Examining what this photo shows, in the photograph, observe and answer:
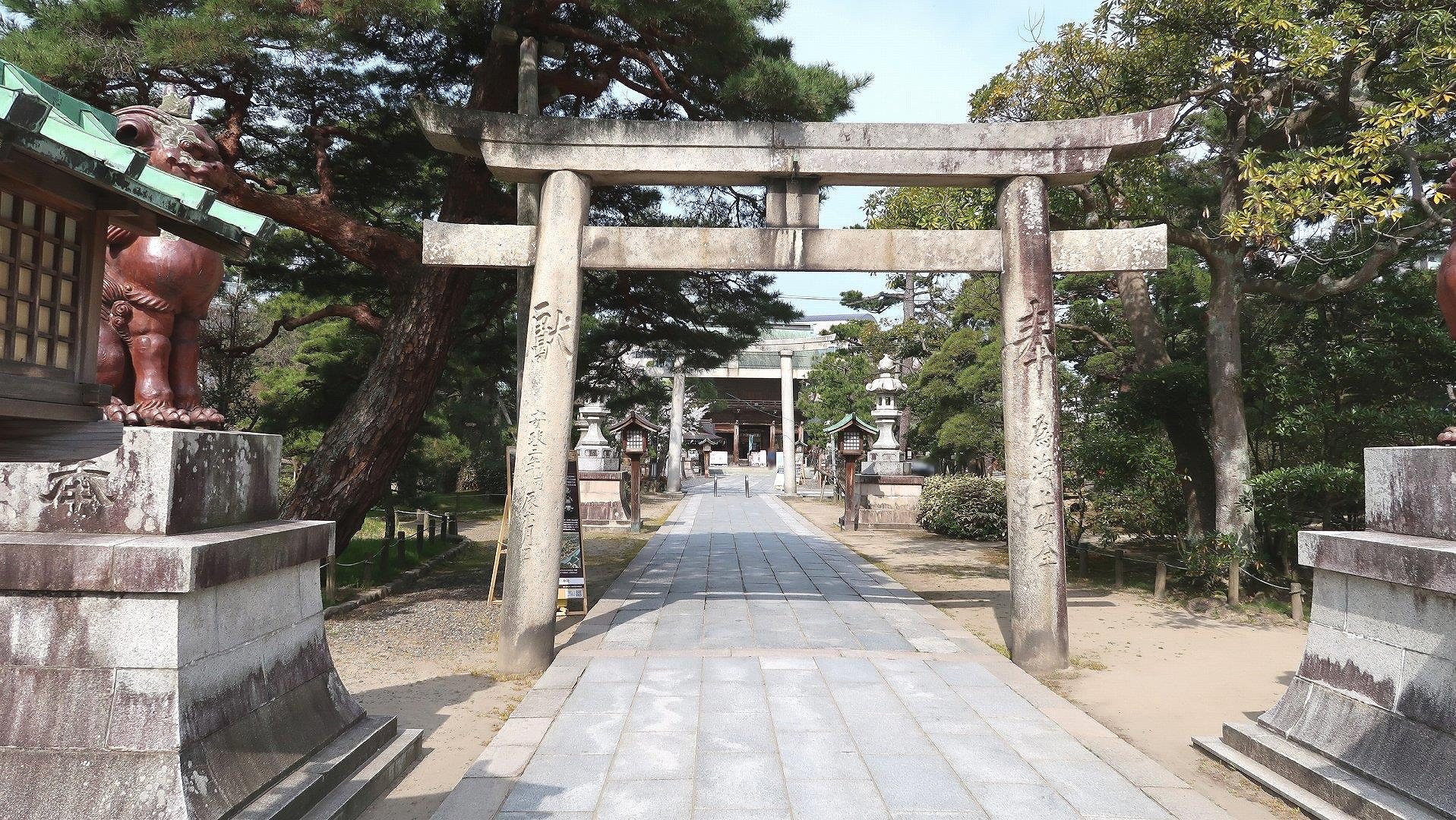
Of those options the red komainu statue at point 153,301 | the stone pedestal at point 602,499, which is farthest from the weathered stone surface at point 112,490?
the stone pedestal at point 602,499

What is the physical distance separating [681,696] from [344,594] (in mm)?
5235

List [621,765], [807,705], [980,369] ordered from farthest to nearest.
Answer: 1. [980,369]
2. [807,705]
3. [621,765]

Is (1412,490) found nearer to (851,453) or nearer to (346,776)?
(346,776)

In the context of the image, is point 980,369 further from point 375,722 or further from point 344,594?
point 375,722

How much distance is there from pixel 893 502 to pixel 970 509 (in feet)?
11.1

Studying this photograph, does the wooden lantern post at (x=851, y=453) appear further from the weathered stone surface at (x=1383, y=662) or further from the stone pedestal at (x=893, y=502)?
the weathered stone surface at (x=1383, y=662)

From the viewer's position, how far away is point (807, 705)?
5047 mm

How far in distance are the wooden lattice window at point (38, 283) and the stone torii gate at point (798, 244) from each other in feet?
11.2

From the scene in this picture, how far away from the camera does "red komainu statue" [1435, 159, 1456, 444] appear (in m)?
3.55

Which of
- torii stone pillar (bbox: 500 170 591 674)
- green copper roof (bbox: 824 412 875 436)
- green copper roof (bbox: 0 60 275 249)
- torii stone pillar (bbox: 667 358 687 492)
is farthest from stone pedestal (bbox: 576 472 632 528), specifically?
green copper roof (bbox: 0 60 275 249)

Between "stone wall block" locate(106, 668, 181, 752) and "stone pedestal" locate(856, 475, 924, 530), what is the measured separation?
1696 centimetres

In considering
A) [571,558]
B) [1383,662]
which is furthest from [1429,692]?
[571,558]

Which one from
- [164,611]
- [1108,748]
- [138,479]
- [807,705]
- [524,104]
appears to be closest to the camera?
[164,611]

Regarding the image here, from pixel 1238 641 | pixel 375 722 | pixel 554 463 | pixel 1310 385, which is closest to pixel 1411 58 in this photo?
pixel 1310 385
